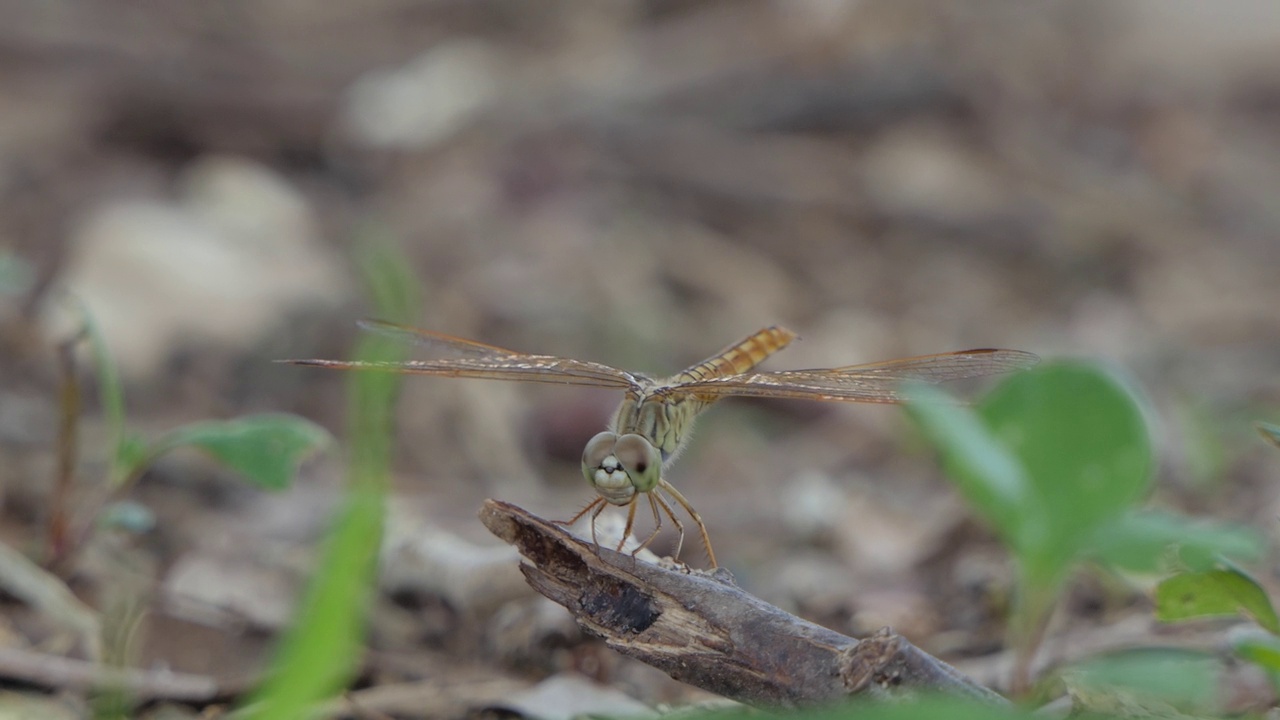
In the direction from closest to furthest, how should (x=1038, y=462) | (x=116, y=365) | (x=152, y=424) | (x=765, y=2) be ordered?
1. (x=1038, y=462)
2. (x=152, y=424)
3. (x=116, y=365)
4. (x=765, y=2)

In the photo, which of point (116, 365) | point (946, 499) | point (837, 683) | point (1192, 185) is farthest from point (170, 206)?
point (1192, 185)

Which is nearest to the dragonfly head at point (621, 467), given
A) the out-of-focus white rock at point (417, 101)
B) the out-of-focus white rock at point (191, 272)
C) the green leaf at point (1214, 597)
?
the green leaf at point (1214, 597)

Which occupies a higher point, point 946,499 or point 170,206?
point 170,206

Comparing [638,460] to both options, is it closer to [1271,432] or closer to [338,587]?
[1271,432]

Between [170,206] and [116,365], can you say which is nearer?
[116,365]

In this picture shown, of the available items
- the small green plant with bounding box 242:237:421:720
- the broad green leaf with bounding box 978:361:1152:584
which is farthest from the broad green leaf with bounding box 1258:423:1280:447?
the small green plant with bounding box 242:237:421:720

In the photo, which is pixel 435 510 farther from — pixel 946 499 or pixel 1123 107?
pixel 1123 107

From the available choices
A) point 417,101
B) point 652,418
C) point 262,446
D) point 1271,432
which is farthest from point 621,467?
point 417,101
